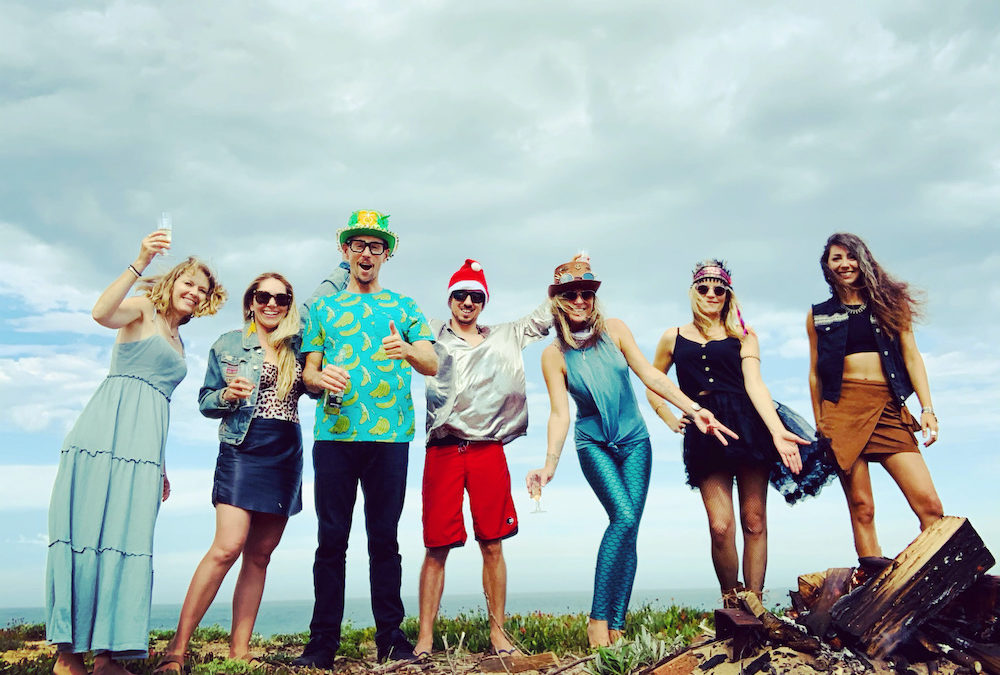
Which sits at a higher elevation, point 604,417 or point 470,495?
point 604,417

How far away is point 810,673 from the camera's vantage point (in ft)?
14.8

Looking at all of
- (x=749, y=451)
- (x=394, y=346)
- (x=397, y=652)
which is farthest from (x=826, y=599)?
(x=394, y=346)

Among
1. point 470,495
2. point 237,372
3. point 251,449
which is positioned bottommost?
point 470,495

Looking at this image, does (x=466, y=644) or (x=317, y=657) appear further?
(x=466, y=644)

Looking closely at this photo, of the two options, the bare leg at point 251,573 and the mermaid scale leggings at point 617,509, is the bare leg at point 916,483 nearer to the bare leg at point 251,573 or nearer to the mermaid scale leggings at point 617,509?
the mermaid scale leggings at point 617,509

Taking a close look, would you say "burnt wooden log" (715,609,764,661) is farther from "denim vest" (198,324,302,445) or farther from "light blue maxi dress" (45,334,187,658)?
"light blue maxi dress" (45,334,187,658)

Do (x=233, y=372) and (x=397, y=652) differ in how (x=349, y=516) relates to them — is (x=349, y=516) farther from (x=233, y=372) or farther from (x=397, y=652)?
(x=233, y=372)

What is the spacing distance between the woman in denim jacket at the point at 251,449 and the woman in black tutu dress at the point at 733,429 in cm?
309

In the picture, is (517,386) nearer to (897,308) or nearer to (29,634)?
(897,308)

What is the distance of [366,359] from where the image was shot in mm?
6051

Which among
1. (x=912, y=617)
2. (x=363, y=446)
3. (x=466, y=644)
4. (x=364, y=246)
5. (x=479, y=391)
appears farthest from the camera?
(x=466, y=644)

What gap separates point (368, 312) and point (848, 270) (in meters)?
4.20

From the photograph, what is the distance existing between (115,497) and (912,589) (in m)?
5.37

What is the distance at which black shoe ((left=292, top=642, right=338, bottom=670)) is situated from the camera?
19.0 ft
